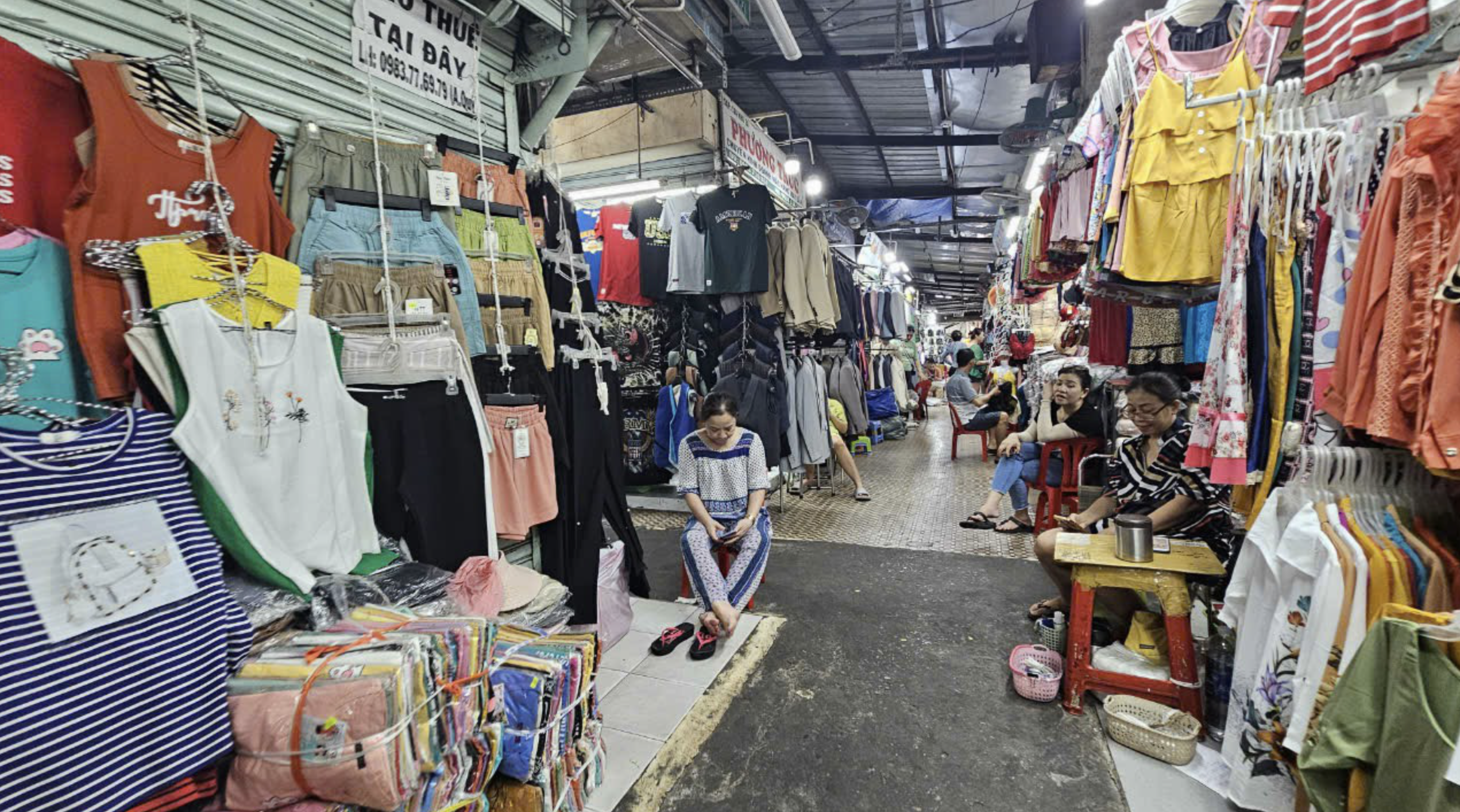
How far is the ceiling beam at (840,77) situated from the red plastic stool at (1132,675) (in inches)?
182

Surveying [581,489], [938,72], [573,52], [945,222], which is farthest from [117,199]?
[945,222]

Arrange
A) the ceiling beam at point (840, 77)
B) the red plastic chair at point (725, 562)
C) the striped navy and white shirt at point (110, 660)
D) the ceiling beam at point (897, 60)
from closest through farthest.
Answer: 1. the striped navy and white shirt at point (110, 660)
2. the red plastic chair at point (725, 562)
3. the ceiling beam at point (840, 77)
4. the ceiling beam at point (897, 60)

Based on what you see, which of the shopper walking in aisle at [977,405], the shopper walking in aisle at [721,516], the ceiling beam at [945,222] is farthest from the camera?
the ceiling beam at [945,222]

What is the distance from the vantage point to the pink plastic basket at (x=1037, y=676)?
242 cm

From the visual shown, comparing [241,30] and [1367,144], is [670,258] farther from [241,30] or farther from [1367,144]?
[1367,144]

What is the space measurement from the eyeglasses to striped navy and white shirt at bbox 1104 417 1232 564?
12 cm

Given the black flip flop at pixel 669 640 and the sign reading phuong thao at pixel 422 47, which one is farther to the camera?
the black flip flop at pixel 669 640

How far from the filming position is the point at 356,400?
1.99 metres

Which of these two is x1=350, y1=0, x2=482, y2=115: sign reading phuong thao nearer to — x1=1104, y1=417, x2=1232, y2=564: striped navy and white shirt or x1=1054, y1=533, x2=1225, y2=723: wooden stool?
x1=1054, y1=533, x2=1225, y2=723: wooden stool

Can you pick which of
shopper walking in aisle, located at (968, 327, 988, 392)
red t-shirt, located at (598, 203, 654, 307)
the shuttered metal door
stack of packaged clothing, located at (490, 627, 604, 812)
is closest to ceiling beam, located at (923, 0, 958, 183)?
red t-shirt, located at (598, 203, 654, 307)

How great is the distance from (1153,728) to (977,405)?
541cm

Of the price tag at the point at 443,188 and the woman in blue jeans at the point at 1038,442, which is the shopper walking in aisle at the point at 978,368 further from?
the price tag at the point at 443,188

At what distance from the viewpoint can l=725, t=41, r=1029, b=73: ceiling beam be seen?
5.09m

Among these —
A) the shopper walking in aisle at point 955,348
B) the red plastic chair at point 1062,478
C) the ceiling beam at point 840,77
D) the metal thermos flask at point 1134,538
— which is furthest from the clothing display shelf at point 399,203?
the shopper walking in aisle at point 955,348
